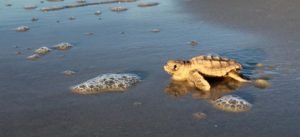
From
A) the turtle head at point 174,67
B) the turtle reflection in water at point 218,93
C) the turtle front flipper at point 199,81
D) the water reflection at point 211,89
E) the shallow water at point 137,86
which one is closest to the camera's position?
the shallow water at point 137,86

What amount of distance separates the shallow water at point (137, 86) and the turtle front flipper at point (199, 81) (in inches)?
11.7

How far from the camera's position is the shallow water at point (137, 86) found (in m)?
5.72

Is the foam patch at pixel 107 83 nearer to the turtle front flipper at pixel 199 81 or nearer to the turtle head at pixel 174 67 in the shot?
the turtle head at pixel 174 67

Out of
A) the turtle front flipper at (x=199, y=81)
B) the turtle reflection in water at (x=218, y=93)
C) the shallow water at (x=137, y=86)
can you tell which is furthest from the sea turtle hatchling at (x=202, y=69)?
the shallow water at (x=137, y=86)

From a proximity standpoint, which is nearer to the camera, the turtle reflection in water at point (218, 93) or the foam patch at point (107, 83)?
the turtle reflection in water at point (218, 93)

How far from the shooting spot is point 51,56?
933 cm

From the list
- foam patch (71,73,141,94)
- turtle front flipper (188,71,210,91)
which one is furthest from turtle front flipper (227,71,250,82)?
foam patch (71,73,141,94)

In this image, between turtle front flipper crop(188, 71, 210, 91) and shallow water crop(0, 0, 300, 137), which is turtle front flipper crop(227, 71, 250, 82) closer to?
shallow water crop(0, 0, 300, 137)

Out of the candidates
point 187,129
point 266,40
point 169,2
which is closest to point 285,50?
point 266,40

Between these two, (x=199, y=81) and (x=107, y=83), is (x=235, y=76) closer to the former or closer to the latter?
(x=199, y=81)

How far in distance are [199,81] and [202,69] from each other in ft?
1.29

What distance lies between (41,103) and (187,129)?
2.37 metres

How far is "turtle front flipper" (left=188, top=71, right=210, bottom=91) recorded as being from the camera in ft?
22.5

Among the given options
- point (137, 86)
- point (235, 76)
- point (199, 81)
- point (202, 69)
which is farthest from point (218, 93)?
point (137, 86)
